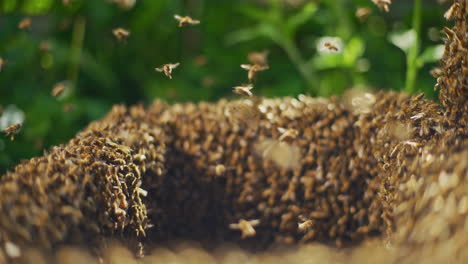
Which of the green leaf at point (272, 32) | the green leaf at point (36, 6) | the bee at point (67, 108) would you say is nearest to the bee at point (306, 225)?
the green leaf at point (272, 32)

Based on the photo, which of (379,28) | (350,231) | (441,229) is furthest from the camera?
(379,28)

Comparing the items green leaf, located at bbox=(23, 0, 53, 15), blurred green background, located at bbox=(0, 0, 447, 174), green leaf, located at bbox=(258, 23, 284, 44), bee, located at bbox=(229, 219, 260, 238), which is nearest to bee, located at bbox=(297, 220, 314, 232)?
bee, located at bbox=(229, 219, 260, 238)

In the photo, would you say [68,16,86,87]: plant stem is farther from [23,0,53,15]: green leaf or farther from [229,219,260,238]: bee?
[229,219,260,238]: bee

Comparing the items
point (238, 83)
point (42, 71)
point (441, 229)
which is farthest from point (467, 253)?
point (42, 71)

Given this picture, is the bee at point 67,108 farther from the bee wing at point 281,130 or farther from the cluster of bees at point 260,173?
the bee wing at point 281,130

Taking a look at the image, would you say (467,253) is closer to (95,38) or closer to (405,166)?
(405,166)

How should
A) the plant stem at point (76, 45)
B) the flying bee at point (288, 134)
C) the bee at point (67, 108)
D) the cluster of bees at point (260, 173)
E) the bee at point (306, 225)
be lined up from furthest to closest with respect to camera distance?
1. the plant stem at point (76, 45)
2. the bee at point (67, 108)
3. the flying bee at point (288, 134)
4. the bee at point (306, 225)
5. the cluster of bees at point (260, 173)
